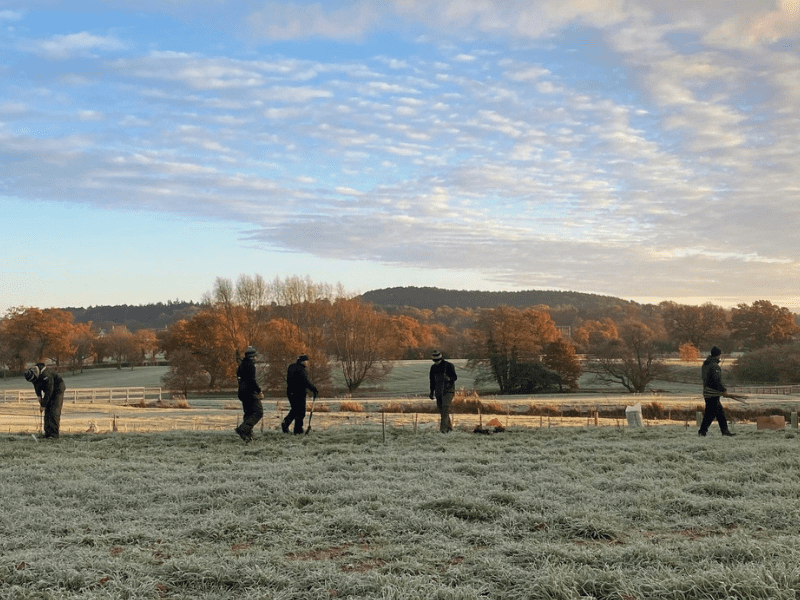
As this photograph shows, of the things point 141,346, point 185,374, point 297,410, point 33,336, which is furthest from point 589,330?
point 297,410

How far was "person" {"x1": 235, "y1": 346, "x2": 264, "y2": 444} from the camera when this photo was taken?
15.4m

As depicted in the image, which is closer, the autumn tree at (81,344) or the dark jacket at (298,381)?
the dark jacket at (298,381)

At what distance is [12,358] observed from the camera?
8756 centimetres

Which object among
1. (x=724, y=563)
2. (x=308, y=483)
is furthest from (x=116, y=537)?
(x=724, y=563)

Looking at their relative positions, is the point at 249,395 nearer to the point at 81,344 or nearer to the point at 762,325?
the point at 762,325

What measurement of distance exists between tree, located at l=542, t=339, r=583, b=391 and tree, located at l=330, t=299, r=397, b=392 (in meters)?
15.3

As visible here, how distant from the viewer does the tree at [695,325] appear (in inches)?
4060

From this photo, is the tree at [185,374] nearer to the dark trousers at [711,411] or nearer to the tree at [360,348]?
the tree at [360,348]

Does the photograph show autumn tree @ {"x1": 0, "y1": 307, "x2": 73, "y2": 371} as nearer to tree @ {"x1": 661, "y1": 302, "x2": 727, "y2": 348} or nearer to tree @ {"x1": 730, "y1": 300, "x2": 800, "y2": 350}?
tree @ {"x1": 661, "y1": 302, "x2": 727, "y2": 348}

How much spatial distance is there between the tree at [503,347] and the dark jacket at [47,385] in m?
52.4

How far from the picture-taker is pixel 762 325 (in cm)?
9450

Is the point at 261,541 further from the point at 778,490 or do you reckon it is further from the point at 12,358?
the point at 12,358

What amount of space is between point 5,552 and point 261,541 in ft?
7.44

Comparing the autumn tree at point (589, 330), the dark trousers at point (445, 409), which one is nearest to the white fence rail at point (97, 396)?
the dark trousers at point (445, 409)
